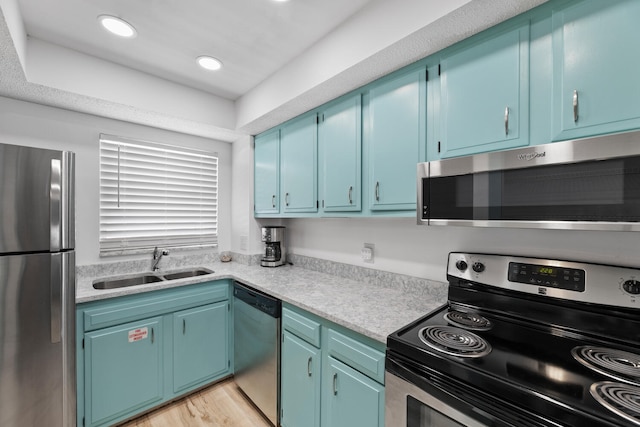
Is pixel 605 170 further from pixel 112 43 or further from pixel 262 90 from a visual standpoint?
pixel 112 43

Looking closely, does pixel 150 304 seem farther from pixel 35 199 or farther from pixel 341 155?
pixel 341 155

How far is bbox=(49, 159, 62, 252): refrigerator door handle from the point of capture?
1.36 m

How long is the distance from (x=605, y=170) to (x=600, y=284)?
0.48m

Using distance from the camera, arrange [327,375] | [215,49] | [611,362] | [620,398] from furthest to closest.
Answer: [215,49], [327,375], [611,362], [620,398]

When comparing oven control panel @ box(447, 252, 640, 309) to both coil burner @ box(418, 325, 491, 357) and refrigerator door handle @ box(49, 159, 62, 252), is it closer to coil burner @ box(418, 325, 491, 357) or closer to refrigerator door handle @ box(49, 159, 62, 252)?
coil burner @ box(418, 325, 491, 357)

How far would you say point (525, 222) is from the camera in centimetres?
101

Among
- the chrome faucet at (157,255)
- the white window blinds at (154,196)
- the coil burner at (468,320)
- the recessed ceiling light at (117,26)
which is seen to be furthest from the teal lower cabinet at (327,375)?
the recessed ceiling light at (117,26)

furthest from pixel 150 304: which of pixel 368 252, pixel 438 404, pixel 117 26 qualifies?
pixel 438 404

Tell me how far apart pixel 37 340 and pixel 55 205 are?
26.3 inches

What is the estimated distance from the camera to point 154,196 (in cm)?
253

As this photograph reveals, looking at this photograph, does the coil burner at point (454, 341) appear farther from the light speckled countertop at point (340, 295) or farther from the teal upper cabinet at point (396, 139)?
the teal upper cabinet at point (396, 139)

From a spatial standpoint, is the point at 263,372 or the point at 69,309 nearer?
the point at 69,309

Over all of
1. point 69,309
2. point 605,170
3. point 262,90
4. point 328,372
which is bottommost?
point 328,372

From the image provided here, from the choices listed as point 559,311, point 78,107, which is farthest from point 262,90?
point 559,311
